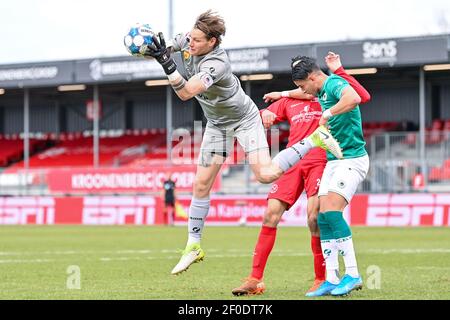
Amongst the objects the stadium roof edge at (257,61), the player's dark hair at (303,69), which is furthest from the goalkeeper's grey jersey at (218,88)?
the stadium roof edge at (257,61)

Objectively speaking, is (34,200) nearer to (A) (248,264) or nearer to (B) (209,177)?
(A) (248,264)

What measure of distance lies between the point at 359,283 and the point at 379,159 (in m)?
26.8

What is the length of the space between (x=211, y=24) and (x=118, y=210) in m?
28.0

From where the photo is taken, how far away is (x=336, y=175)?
33.1ft

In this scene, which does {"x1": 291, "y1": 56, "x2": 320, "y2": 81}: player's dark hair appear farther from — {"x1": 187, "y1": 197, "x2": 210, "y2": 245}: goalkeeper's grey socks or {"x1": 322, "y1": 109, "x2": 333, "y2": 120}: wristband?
{"x1": 187, "y1": 197, "x2": 210, "y2": 245}: goalkeeper's grey socks

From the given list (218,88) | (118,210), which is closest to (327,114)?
(218,88)

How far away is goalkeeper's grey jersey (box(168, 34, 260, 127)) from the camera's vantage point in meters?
10.1

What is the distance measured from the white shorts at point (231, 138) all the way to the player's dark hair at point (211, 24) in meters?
1.20

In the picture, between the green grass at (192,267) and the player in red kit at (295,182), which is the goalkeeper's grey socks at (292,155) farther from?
the green grass at (192,267)

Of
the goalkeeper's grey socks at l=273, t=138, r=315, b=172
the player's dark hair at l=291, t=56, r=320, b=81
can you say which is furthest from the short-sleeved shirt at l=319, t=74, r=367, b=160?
the goalkeeper's grey socks at l=273, t=138, r=315, b=172

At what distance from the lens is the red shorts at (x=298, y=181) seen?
10.9 m

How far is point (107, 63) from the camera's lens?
42781mm

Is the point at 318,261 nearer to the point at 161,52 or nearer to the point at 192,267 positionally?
the point at 161,52

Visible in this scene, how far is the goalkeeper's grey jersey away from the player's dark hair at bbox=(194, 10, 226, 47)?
217 millimetres
